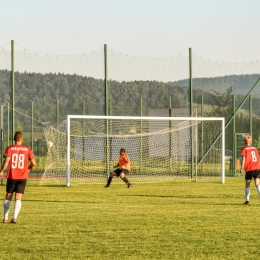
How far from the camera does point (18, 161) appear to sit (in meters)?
15.4

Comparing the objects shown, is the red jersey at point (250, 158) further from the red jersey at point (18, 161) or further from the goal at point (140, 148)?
the goal at point (140, 148)

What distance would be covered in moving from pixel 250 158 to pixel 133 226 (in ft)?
21.3

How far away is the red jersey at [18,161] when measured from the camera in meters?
15.4

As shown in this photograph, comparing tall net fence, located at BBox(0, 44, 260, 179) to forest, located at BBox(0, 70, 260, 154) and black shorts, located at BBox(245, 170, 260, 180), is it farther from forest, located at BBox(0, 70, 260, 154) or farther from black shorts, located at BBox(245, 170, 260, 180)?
black shorts, located at BBox(245, 170, 260, 180)

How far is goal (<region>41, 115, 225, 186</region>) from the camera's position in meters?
29.6

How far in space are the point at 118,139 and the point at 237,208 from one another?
13461mm

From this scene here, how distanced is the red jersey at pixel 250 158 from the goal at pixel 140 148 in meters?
9.66

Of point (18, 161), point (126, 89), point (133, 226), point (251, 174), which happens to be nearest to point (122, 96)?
point (126, 89)

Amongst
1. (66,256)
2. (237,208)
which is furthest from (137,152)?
(66,256)

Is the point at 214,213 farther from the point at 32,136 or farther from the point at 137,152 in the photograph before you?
the point at 32,136

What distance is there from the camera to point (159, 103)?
3619cm

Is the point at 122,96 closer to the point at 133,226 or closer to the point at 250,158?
the point at 250,158

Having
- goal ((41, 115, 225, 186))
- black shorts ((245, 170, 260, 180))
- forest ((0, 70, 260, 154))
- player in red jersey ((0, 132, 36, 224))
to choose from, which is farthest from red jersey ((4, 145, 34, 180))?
forest ((0, 70, 260, 154))

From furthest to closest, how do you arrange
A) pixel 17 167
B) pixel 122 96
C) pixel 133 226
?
1. pixel 122 96
2. pixel 17 167
3. pixel 133 226
